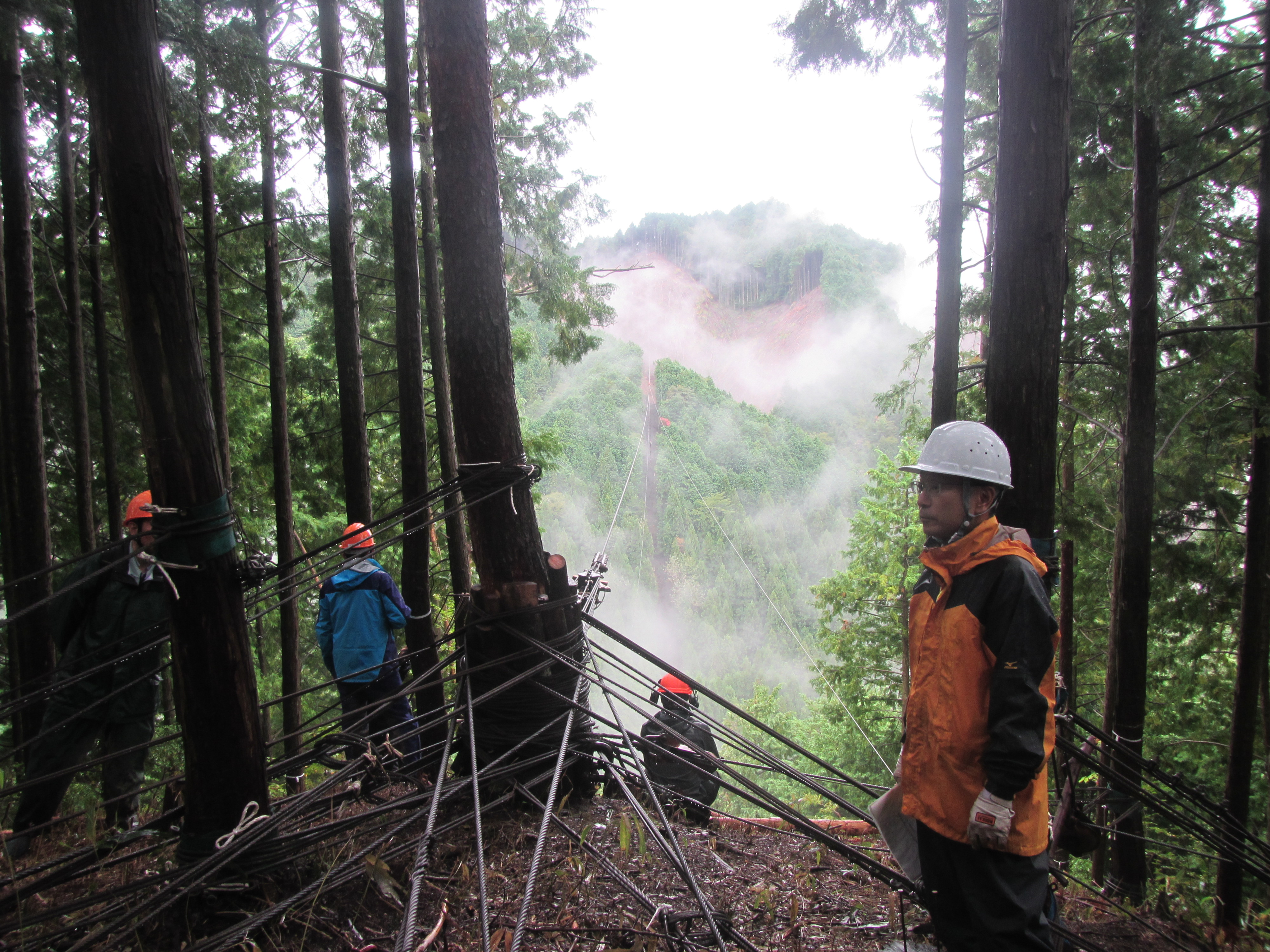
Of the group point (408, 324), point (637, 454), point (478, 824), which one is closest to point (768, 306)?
point (637, 454)

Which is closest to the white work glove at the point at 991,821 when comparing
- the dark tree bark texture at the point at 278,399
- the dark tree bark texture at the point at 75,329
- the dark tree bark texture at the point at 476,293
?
the dark tree bark texture at the point at 476,293

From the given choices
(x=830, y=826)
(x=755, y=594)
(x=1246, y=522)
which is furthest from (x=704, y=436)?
(x=830, y=826)

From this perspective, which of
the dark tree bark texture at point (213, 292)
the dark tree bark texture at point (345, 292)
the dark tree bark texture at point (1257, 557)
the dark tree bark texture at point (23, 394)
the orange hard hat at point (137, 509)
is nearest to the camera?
the orange hard hat at point (137, 509)

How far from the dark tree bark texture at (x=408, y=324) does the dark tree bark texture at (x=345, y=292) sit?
63cm

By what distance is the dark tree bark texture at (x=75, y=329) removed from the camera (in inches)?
326

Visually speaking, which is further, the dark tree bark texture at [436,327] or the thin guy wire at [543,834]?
the dark tree bark texture at [436,327]

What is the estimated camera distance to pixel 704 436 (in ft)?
204

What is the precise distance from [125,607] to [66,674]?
104 cm

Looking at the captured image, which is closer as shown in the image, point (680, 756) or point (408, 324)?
point (680, 756)

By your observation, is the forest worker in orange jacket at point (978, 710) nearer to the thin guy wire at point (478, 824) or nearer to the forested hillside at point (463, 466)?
the forested hillside at point (463, 466)

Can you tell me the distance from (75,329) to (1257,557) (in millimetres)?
13924

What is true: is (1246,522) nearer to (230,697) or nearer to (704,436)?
(230,697)

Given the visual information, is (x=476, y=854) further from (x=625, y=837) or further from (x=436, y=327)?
(x=436, y=327)

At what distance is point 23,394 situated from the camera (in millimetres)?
6766
